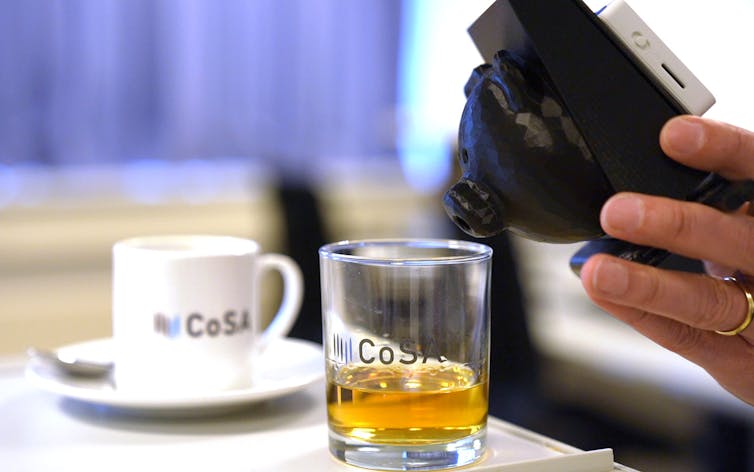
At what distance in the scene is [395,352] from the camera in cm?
60

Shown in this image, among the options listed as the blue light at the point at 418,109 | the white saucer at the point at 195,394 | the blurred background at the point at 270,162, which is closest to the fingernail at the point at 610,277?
the white saucer at the point at 195,394

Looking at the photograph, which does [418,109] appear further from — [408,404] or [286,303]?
[408,404]

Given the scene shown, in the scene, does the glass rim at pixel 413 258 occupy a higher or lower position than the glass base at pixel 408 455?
higher

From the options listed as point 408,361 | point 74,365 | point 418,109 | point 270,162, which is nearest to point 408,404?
point 408,361

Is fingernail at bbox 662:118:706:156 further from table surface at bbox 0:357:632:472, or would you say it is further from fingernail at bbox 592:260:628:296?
table surface at bbox 0:357:632:472

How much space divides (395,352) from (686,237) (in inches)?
7.0

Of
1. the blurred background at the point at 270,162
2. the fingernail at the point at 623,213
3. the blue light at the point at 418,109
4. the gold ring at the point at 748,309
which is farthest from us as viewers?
the blue light at the point at 418,109

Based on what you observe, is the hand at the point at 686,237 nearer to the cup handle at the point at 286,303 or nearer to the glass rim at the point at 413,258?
the glass rim at the point at 413,258

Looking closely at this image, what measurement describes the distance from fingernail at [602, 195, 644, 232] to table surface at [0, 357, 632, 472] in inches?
6.0

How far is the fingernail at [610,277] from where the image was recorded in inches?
21.8

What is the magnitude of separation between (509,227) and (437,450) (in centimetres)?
14

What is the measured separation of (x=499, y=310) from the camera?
6.92ft

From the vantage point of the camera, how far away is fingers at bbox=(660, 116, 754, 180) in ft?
1.77

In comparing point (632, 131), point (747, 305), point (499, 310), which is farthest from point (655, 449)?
point (632, 131)
